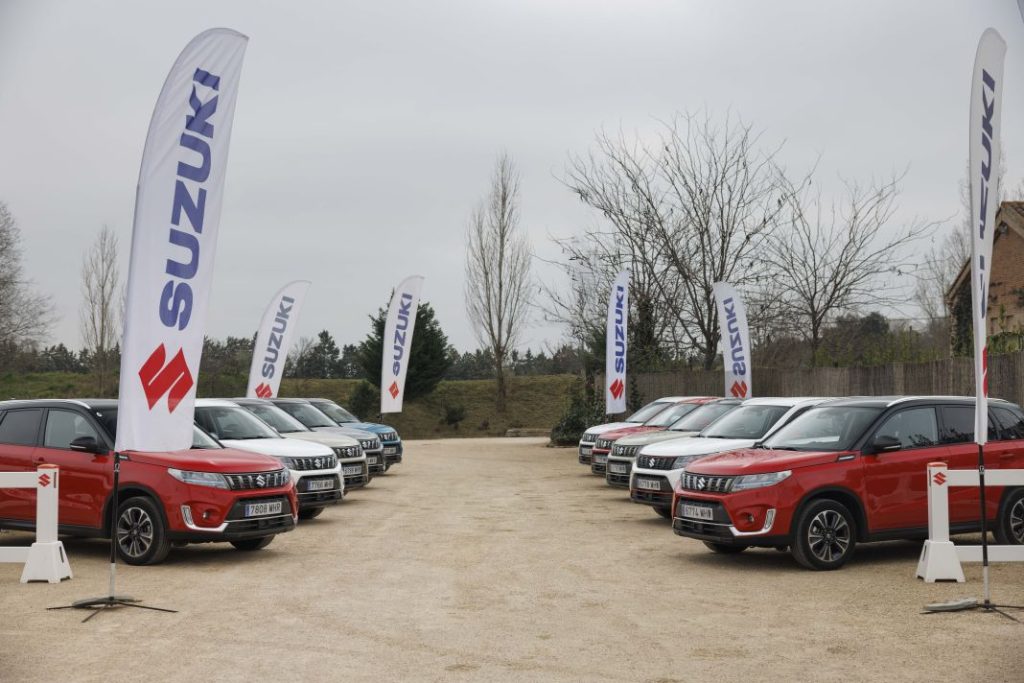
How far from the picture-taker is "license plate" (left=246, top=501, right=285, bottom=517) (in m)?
11.0

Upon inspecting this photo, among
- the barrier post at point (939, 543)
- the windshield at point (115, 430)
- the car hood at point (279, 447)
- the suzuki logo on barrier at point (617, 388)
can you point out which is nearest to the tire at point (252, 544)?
the windshield at point (115, 430)

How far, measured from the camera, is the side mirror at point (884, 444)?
10508mm

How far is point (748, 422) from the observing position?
14664mm

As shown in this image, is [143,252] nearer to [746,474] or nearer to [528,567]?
[528,567]

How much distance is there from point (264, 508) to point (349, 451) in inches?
256

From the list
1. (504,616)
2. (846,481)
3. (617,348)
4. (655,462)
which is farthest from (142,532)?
(617,348)

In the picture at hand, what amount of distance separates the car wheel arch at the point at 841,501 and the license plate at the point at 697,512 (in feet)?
2.65

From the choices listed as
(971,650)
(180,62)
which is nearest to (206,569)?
(180,62)

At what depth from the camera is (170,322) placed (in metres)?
9.05

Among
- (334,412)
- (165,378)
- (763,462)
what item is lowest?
(763,462)

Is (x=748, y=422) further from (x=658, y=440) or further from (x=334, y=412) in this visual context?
(x=334, y=412)

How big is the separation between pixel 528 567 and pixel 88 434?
5.00 metres

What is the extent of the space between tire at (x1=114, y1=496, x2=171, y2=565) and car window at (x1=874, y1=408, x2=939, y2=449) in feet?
24.5

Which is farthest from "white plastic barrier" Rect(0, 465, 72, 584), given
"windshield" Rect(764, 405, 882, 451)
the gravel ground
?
"windshield" Rect(764, 405, 882, 451)
